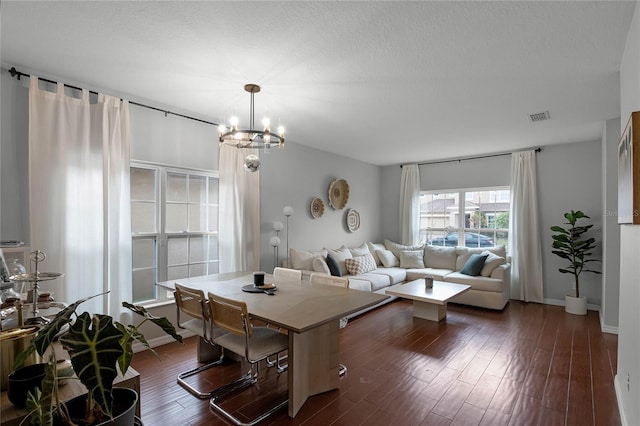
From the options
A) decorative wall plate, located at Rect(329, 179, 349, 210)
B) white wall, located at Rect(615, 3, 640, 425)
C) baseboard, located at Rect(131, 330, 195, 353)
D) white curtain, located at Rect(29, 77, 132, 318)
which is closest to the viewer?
white wall, located at Rect(615, 3, 640, 425)

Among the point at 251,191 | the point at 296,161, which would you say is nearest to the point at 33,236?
the point at 251,191

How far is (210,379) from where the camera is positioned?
8.90 ft

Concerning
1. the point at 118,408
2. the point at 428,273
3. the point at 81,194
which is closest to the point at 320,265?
the point at 428,273

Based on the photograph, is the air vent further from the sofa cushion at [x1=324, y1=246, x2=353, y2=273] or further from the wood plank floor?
the sofa cushion at [x1=324, y1=246, x2=353, y2=273]

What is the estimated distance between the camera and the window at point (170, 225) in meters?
3.45

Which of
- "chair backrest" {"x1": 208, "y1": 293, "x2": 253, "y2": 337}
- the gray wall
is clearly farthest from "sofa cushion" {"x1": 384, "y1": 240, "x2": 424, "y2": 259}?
"chair backrest" {"x1": 208, "y1": 293, "x2": 253, "y2": 337}

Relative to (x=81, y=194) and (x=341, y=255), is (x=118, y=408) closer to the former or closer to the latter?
(x=81, y=194)

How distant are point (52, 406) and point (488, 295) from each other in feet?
16.9

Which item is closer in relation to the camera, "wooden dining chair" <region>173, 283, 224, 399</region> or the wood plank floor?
the wood plank floor

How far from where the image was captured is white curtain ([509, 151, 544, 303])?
17.2 feet

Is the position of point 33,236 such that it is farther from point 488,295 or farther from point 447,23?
point 488,295

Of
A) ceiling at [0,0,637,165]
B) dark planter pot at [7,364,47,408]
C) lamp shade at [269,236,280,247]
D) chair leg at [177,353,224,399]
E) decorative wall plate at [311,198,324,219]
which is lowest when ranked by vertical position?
chair leg at [177,353,224,399]

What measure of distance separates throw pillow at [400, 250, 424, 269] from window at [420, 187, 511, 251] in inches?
27.3

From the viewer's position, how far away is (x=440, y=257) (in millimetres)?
5980
